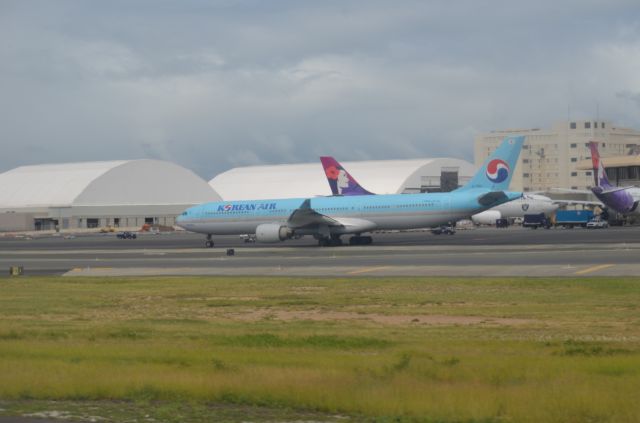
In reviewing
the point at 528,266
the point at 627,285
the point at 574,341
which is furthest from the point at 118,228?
the point at 574,341

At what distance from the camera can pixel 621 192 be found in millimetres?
99312

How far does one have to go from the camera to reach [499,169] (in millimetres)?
66688

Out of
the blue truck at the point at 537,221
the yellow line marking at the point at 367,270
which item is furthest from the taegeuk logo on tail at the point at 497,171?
the blue truck at the point at 537,221

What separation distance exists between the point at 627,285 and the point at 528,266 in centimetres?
997

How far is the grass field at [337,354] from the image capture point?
13906 mm

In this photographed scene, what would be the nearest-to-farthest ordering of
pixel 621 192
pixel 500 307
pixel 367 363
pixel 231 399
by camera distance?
pixel 231 399, pixel 367 363, pixel 500 307, pixel 621 192

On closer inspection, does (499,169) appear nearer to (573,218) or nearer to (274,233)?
(274,233)

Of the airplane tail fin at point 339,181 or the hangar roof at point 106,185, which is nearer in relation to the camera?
the airplane tail fin at point 339,181

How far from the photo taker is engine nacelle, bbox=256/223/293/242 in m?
66.4

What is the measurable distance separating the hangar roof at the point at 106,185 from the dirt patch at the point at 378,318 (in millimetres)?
119551

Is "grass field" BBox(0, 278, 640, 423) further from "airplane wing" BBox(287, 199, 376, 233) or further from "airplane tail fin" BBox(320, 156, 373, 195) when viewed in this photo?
"airplane tail fin" BBox(320, 156, 373, 195)

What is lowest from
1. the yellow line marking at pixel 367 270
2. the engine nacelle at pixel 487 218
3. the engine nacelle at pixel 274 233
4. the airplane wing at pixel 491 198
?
the yellow line marking at pixel 367 270

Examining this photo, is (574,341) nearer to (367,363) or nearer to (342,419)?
(367,363)

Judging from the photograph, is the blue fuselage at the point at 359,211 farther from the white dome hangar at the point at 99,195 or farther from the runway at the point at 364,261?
the white dome hangar at the point at 99,195
